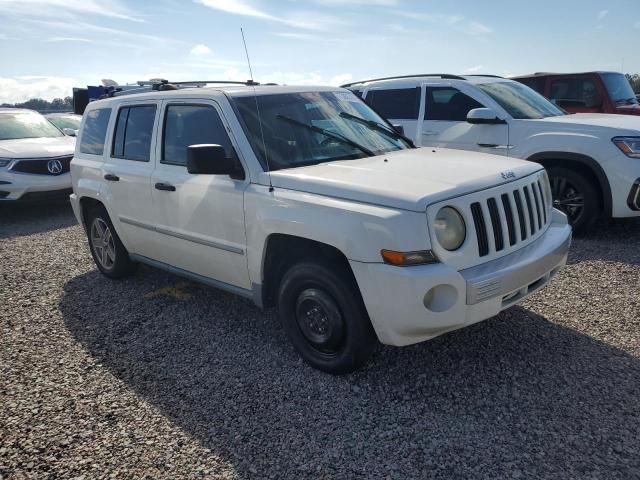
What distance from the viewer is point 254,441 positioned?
109 inches

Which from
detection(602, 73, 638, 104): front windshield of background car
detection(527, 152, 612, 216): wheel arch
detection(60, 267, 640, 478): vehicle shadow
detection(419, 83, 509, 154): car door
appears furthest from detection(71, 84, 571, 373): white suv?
detection(602, 73, 638, 104): front windshield of background car

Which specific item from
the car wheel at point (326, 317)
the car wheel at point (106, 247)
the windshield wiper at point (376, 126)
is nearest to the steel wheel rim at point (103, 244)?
the car wheel at point (106, 247)

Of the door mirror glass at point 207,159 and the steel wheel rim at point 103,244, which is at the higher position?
the door mirror glass at point 207,159

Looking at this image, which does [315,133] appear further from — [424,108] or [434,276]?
[424,108]

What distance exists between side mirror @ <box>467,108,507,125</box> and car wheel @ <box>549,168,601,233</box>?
3.00 feet

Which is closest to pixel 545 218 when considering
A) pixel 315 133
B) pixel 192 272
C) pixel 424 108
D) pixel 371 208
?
pixel 371 208

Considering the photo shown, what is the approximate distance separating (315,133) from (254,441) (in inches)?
84.7

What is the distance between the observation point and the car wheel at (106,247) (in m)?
5.14

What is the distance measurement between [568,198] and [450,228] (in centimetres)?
379

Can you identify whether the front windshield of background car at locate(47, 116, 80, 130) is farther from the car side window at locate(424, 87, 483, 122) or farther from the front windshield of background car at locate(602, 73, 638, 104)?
the front windshield of background car at locate(602, 73, 638, 104)

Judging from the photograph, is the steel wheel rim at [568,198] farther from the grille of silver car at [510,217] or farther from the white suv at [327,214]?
the grille of silver car at [510,217]

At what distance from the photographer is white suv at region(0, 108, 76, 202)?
8359 mm

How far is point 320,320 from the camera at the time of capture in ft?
10.8

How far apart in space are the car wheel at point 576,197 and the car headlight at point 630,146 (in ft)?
1.59
